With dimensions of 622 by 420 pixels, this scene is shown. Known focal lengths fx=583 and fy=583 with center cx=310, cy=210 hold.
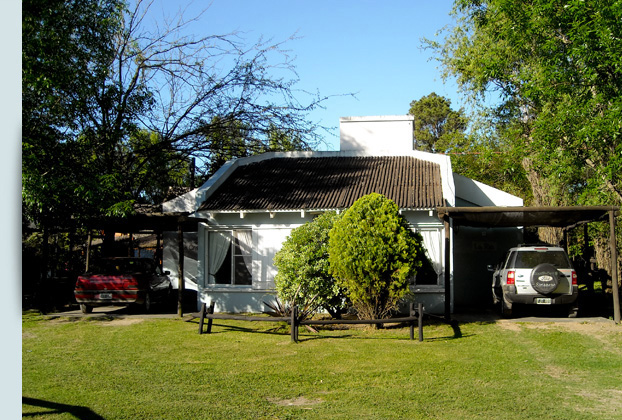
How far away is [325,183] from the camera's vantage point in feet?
56.6

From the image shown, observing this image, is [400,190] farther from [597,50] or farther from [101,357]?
[101,357]

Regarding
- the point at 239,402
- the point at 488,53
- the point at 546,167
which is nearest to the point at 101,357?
the point at 239,402

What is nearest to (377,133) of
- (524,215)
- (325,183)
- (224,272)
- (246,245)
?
(325,183)

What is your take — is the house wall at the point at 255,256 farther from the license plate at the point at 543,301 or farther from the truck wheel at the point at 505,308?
the license plate at the point at 543,301

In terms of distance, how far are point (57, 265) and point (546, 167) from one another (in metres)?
18.5

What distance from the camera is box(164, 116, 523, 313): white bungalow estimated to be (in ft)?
51.3

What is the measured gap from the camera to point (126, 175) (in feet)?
62.2

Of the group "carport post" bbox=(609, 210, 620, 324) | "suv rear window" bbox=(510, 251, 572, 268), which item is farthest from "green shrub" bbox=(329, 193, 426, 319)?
"carport post" bbox=(609, 210, 620, 324)

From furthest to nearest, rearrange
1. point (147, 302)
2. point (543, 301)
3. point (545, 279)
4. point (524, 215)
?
point (147, 302), point (524, 215), point (543, 301), point (545, 279)

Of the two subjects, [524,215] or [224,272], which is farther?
[224,272]

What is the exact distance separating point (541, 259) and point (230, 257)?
8.33 meters

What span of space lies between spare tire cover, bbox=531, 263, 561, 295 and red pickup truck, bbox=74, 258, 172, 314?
1013 cm

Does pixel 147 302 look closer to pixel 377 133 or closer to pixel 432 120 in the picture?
pixel 377 133

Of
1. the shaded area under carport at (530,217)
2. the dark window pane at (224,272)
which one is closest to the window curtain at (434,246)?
the shaded area under carport at (530,217)
